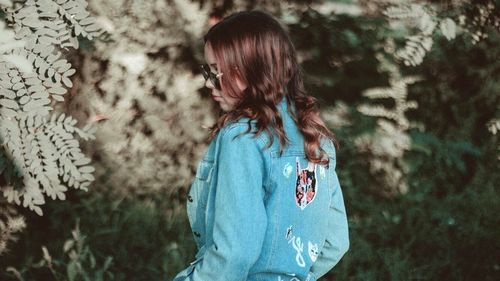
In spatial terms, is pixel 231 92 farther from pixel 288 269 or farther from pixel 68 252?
pixel 68 252

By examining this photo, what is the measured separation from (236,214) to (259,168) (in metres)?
0.15

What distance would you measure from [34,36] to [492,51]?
263cm

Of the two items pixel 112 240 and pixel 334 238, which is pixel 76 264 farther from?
pixel 334 238

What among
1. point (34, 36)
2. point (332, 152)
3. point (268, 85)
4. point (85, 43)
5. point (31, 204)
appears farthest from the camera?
point (85, 43)

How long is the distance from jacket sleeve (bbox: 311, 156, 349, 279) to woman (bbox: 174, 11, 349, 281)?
0.11 meters

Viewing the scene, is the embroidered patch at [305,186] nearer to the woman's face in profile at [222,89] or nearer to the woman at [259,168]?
the woman at [259,168]

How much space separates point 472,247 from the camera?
13.1 ft

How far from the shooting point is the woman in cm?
170

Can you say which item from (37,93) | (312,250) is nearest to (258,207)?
(312,250)

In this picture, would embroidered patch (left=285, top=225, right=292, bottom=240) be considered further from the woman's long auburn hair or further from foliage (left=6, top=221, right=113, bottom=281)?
foliage (left=6, top=221, right=113, bottom=281)

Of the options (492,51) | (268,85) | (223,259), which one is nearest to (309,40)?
(492,51)

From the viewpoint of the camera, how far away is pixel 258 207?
172 cm

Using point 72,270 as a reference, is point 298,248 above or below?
above

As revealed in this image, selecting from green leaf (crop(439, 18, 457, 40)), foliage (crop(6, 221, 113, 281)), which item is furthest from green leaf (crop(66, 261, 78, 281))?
green leaf (crop(439, 18, 457, 40))
